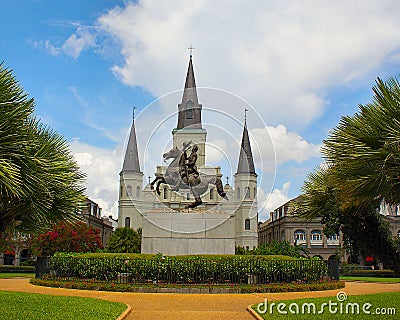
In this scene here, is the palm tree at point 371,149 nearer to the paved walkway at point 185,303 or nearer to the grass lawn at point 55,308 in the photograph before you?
the paved walkway at point 185,303

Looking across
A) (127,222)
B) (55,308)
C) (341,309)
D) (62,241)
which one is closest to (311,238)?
(127,222)

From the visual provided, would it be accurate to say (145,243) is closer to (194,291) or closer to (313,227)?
(194,291)

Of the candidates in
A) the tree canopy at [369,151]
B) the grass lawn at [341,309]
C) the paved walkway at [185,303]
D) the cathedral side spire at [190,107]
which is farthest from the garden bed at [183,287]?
the cathedral side spire at [190,107]

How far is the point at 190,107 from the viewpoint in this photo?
223 feet

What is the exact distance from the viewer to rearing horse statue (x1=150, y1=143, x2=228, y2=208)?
22.2m

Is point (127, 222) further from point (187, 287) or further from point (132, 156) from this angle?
point (187, 287)

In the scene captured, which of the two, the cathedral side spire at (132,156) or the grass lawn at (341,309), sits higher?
the cathedral side spire at (132,156)

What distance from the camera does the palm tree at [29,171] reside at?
27.0 feet

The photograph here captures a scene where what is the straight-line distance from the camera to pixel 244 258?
60.8 ft

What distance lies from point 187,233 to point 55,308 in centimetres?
1198

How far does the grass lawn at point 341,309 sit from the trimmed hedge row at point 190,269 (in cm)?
553

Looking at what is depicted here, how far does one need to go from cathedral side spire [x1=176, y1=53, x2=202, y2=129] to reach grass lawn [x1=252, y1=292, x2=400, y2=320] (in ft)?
174

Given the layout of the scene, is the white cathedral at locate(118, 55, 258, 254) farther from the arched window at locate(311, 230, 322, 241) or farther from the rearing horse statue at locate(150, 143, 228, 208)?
the rearing horse statue at locate(150, 143, 228, 208)

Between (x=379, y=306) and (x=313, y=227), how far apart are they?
6611 cm
